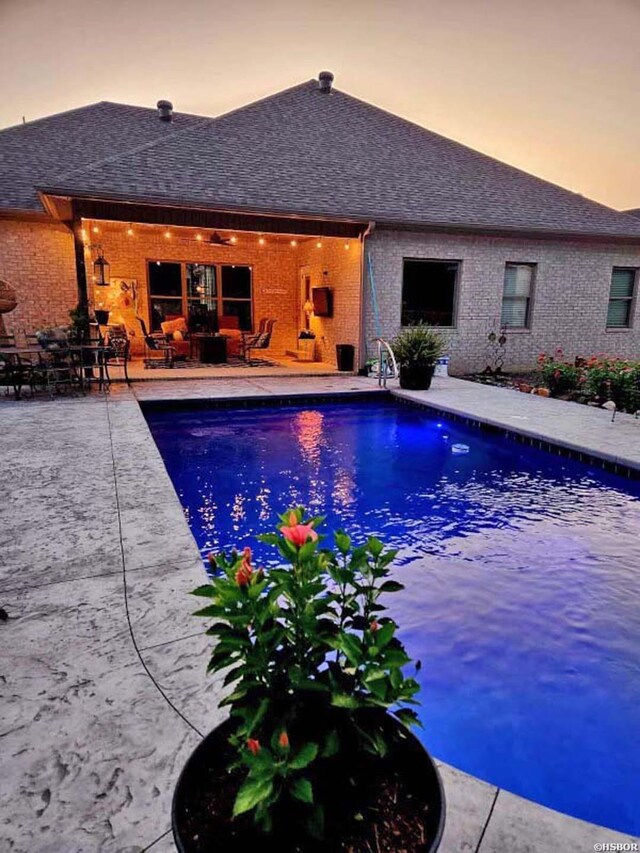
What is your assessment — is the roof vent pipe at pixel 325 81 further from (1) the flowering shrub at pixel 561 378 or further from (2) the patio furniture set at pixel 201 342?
(1) the flowering shrub at pixel 561 378

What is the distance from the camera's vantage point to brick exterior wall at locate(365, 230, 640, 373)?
1144cm

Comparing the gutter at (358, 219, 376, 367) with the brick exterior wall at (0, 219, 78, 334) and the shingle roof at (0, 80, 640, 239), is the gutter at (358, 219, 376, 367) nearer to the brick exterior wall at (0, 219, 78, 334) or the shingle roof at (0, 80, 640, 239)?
the shingle roof at (0, 80, 640, 239)

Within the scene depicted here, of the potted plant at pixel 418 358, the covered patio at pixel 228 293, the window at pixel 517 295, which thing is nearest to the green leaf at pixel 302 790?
the potted plant at pixel 418 358

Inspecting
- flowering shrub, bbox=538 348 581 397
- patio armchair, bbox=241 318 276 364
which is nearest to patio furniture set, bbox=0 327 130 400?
patio armchair, bbox=241 318 276 364

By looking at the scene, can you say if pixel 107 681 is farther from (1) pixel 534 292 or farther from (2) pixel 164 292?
(2) pixel 164 292

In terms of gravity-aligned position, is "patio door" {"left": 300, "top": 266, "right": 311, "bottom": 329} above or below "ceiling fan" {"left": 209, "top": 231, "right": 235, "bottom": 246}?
below

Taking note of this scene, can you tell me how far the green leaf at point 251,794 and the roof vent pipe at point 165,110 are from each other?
54.9ft

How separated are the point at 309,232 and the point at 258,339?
3.44 m

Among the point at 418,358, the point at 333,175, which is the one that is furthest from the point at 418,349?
the point at 333,175

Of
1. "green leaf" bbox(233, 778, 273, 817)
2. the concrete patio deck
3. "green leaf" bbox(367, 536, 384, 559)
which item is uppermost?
"green leaf" bbox(367, 536, 384, 559)

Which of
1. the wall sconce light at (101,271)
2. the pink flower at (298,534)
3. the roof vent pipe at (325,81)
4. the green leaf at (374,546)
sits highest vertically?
the roof vent pipe at (325,81)

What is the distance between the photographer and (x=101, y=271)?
11.4m

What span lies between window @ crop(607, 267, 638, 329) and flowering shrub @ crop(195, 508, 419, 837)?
1492 centimetres

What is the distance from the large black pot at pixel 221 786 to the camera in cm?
99
